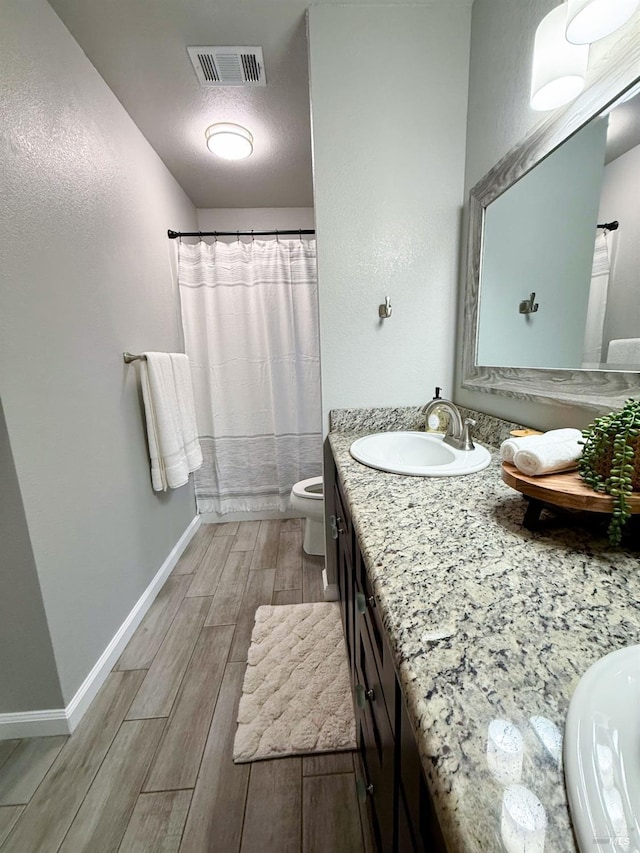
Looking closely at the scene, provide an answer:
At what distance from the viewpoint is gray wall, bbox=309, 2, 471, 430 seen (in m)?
1.19

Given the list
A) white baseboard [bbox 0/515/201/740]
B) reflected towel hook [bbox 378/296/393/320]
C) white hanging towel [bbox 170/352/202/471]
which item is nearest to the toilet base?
white hanging towel [bbox 170/352/202/471]

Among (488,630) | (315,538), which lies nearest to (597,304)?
(488,630)

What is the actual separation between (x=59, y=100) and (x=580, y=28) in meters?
1.55

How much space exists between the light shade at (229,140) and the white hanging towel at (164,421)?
3.78ft

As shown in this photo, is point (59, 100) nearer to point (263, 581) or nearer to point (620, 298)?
point (620, 298)

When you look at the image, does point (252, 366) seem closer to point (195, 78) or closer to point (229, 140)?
point (229, 140)

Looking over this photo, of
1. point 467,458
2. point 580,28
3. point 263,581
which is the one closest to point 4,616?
point 263,581

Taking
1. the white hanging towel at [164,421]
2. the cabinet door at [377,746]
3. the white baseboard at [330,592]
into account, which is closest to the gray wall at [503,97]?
the cabinet door at [377,746]

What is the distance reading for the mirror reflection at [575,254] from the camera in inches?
25.9

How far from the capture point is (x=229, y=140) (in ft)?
5.58

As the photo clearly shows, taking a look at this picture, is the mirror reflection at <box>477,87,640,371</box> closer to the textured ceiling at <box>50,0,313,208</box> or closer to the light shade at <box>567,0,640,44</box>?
the light shade at <box>567,0,640,44</box>

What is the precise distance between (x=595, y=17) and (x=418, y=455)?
108 centimetres

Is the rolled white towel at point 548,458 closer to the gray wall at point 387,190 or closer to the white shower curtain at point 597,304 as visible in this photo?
the white shower curtain at point 597,304

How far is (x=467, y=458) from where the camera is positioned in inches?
36.8
